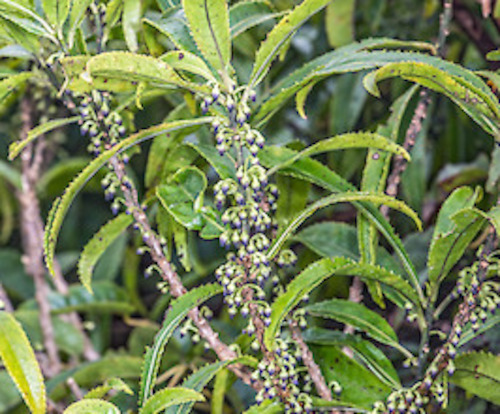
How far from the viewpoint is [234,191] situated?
71 centimetres

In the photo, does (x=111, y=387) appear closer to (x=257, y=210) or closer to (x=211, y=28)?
(x=257, y=210)

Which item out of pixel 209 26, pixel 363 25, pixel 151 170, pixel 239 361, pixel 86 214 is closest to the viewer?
pixel 209 26

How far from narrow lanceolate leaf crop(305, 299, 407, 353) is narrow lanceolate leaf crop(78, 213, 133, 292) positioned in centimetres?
27

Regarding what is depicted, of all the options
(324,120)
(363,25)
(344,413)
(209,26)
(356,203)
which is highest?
(363,25)

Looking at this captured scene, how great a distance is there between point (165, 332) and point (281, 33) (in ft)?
1.15

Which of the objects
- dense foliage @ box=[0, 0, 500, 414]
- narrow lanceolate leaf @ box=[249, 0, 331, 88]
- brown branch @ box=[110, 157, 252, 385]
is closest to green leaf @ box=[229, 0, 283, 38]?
dense foliage @ box=[0, 0, 500, 414]

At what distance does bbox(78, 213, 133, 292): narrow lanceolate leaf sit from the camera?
87 cm

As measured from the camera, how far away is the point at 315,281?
73 cm

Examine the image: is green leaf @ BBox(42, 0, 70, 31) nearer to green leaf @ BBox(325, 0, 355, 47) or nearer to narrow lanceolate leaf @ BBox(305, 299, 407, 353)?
narrow lanceolate leaf @ BBox(305, 299, 407, 353)

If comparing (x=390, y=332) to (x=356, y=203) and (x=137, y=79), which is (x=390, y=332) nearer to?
(x=356, y=203)

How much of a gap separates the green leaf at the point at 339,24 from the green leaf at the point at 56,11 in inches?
26.3

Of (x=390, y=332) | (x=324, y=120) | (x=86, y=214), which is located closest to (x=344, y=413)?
(x=390, y=332)

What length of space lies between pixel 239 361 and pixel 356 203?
0.77 ft

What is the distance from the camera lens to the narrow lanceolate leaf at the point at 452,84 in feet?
2.31
